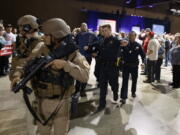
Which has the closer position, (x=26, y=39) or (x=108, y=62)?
(x=26, y=39)

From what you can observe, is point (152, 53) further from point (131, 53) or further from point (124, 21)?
point (124, 21)

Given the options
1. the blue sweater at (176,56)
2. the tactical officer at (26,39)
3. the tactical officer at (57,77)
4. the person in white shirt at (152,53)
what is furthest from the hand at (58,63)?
the person in white shirt at (152,53)

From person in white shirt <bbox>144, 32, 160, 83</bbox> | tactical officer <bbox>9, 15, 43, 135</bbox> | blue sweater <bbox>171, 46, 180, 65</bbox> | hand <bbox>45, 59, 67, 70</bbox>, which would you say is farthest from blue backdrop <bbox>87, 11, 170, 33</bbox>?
hand <bbox>45, 59, 67, 70</bbox>

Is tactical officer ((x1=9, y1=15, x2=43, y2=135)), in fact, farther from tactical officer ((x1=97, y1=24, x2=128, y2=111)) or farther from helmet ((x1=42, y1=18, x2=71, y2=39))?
tactical officer ((x1=97, y1=24, x2=128, y2=111))

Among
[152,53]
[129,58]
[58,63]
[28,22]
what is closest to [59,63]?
[58,63]

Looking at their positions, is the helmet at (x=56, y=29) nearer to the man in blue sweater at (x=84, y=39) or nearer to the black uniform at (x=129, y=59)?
the black uniform at (x=129, y=59)

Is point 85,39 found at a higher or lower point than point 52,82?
higher

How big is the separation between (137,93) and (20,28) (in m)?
3.24

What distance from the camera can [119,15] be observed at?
13734 mm

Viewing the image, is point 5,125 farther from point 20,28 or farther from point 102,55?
point 102,55

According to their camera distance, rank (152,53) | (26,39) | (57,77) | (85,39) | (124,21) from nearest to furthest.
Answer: (57,77) < (26,39) < (85,39) < (152,53) < (124,21)

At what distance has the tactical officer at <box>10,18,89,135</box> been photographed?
157 centimetres

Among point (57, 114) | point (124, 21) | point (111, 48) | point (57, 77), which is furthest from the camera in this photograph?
point (124, 21)

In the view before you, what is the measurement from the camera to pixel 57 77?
162 cm
